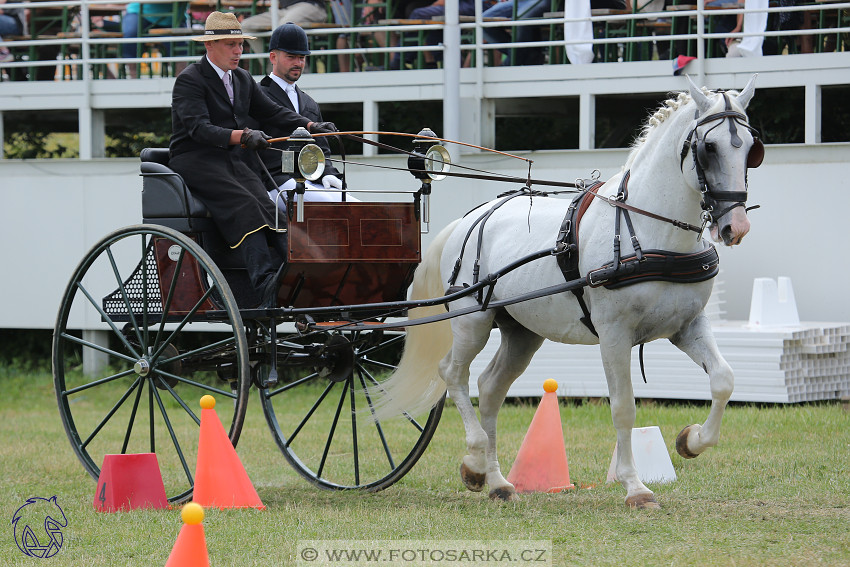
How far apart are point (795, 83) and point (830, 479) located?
16.4ft

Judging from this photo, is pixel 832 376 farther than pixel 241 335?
Yes

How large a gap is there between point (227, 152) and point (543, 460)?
2.61m

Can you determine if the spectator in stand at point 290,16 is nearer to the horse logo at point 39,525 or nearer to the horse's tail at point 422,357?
the horse's tail at point 422,357

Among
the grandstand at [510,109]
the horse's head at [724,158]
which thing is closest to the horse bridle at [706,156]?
the horse's head at [724,158]

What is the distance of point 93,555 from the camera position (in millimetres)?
5465

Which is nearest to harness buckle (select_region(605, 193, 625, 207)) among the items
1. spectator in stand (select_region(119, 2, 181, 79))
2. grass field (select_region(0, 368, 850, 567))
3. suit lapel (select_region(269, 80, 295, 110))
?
grass field (select_region(0, 368, 850, 567))

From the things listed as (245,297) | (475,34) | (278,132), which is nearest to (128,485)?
(245,297)

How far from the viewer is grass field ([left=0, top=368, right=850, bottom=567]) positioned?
208 inches

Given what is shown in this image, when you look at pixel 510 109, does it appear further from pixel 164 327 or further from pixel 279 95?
pixel 164 327

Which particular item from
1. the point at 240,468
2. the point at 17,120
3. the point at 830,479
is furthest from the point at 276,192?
the point at 17,120

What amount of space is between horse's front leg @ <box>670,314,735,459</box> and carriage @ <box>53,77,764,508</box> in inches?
0.5

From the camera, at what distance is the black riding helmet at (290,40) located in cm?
749

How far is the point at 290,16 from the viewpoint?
12.7 metres

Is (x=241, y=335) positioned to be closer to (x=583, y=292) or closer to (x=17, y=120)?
(x=583, y=292)
